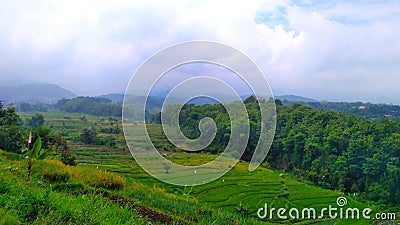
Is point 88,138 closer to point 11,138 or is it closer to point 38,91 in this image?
point 11,138

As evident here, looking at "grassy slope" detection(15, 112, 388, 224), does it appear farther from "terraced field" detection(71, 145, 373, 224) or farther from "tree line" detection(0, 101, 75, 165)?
"tree line" detection(0, 101, 75, 165)

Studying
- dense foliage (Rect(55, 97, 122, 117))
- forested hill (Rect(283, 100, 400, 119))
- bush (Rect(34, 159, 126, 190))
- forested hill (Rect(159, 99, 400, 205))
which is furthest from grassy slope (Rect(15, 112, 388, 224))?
dense foliage (Rect(55, 97, 122, 117))

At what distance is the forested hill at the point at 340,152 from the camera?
27688 mm

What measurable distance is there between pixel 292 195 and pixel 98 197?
69.6 ft

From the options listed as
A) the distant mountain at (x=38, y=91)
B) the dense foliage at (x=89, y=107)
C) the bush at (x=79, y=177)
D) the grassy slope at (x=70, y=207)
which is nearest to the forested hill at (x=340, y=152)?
the bush at (x=79, y=177)

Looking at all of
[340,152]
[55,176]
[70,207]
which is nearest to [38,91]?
[340,152]

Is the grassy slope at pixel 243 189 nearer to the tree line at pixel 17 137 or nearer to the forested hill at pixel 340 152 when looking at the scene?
the forested hill at pixel 340 152

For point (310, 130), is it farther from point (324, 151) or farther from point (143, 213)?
point (143, 213)

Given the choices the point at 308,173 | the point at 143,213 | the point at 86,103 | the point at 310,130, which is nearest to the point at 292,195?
the point at 308,173
